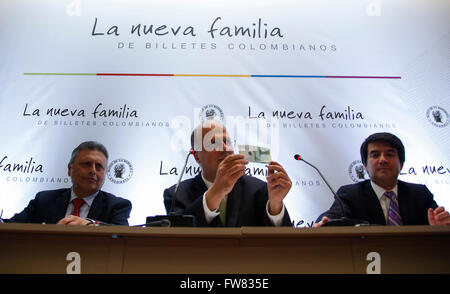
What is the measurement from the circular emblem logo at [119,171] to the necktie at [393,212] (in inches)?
62.9

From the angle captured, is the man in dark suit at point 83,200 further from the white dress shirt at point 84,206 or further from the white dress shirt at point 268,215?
the white dress shirt at point 268,215

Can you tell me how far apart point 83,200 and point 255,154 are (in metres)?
1.10

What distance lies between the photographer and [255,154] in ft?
6.43

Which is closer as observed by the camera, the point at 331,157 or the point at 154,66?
the point at 331,157

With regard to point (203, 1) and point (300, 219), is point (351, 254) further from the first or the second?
point (203, 1)

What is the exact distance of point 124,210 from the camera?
2273mm

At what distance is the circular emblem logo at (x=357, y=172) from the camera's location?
2.59 m

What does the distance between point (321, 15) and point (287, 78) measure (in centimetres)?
63

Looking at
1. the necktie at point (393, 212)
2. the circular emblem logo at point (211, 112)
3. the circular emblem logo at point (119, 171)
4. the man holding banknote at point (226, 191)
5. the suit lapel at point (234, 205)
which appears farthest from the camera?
the circular emblem logo at point (211, 112)

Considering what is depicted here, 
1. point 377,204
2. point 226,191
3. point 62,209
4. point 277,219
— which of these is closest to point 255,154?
point 226,191

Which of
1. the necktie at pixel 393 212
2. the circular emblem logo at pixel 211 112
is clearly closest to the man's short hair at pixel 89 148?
the circular emblem logo at pixel 211 112

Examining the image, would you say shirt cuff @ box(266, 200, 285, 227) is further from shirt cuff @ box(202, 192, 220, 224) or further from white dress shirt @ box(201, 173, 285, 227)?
shirt cuff @ box(202, 192, 220, 224)

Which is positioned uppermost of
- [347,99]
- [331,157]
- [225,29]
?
[225,29]
